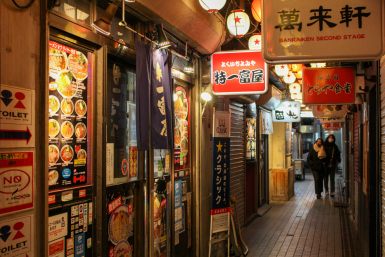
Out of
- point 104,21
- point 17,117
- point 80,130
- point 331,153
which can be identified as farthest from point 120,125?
point 331,153

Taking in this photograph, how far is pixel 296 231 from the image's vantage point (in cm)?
1120

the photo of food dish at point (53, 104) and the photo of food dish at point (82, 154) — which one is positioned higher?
the photo of food dish at point (53, 104)

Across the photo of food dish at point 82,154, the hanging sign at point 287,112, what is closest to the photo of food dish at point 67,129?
the photo of food dish at point 82,154

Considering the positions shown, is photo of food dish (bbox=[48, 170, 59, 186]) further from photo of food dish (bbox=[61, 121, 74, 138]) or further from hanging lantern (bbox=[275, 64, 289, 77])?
hanging lantern (bbox=[275, 64, 289, 77])

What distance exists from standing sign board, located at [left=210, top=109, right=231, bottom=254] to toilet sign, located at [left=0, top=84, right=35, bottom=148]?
4.47m

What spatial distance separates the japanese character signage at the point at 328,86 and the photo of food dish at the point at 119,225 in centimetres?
563

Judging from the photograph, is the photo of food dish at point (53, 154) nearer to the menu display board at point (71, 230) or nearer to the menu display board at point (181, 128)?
the menu display board at point (71, 230)

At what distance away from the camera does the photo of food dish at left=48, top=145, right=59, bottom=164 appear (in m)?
4.15

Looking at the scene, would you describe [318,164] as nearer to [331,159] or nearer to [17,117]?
[331,159]

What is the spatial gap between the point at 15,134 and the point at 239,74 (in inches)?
209

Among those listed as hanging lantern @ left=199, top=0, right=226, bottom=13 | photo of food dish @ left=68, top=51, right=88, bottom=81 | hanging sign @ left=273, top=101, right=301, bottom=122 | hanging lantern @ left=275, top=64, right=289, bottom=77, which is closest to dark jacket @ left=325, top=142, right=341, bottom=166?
hanging sign @ left=273, top=101, right=301, bottom=122

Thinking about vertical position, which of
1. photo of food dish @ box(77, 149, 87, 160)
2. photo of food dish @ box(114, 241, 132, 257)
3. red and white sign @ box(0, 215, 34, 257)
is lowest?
photo of food dish @ box(114, 241, 132, 257)

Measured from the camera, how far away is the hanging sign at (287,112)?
16391mm

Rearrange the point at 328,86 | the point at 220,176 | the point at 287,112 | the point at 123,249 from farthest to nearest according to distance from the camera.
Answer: the point at 287,112, the point at 328,86, the point at 220,176, the point at 123,249
